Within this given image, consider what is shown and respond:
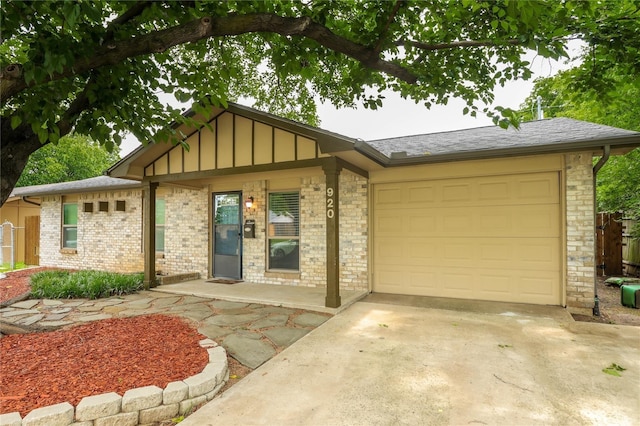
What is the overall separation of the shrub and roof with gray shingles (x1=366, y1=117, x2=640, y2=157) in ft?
18.4

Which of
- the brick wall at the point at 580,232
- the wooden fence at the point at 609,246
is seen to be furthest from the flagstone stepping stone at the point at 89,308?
the wooden fence at the point at 609,246

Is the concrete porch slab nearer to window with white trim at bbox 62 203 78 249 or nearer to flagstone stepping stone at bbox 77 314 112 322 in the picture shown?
flagstone stepping stone at bbox 77 314 112 322

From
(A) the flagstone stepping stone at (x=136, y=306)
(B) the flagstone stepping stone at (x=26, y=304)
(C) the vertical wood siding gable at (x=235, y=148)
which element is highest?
(C) the vertical wood siding gable at (x=235, y=148)

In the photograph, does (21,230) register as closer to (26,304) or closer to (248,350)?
(26,304)

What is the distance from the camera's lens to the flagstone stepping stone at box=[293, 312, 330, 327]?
14.4ft

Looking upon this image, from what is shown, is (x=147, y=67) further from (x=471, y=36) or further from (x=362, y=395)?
(x=471, y=36)

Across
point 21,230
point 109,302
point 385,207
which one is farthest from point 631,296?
point 21,230

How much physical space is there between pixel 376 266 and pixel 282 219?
2.33 meters

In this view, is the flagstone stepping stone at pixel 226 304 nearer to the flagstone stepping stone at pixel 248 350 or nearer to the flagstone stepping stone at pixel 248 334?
the flagstone stepping stone at pixel 248 334

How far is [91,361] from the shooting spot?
299cm

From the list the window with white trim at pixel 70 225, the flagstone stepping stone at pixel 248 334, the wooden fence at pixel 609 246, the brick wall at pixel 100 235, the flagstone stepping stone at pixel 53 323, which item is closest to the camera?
the flagstone stepping stone at pixel 248 334

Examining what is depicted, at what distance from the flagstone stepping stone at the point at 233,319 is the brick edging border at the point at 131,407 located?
1.70 m

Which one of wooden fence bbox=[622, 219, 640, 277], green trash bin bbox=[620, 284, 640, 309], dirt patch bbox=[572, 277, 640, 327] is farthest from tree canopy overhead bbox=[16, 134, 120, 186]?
wooden fence bbox=[622, 219, 640, 277]

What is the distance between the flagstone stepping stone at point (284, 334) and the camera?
3756mm
